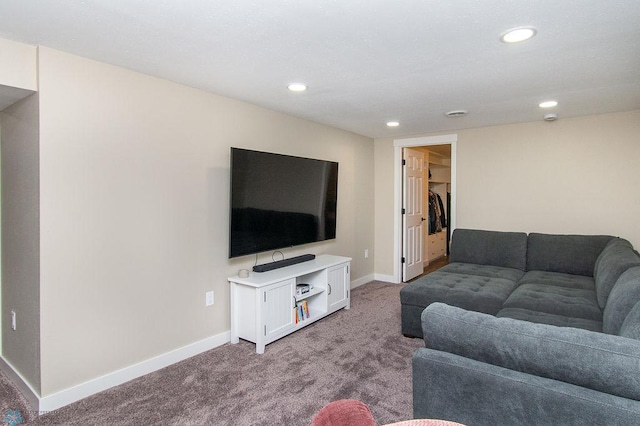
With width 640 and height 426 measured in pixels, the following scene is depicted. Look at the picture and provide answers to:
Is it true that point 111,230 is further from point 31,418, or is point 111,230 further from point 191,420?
point 191,420

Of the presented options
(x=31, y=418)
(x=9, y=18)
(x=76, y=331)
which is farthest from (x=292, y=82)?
(x=31, y=418)

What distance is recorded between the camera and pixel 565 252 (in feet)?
12.3

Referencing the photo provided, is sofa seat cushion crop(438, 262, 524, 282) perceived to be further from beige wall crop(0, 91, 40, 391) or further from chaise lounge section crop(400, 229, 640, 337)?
beige wall crop(0, 91, 40, 391)

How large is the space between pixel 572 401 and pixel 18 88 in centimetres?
305

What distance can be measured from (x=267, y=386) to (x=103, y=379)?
1.10m

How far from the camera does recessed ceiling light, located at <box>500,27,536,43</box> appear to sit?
1899mm

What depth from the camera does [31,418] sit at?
213 cm

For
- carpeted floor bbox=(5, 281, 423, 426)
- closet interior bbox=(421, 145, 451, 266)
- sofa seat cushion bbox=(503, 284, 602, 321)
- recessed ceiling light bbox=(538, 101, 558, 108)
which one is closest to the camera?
carpeted floor bbox=(5, 281, 423, 426)

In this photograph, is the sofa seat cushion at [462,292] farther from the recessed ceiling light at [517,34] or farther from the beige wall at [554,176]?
the recessed ceiling light at [517,34]

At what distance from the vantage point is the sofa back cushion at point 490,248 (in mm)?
3998

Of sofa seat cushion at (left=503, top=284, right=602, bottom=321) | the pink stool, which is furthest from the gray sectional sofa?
the pink stool

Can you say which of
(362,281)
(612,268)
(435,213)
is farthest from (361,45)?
(435,213)

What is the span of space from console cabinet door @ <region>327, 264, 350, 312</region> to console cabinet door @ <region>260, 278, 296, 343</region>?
0.62 m

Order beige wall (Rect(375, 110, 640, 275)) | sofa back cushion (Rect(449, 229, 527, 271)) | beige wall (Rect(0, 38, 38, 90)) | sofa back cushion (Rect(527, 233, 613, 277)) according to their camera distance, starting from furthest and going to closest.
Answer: sofa back cushion (Rect(449, 229, 527, 271)) < beige wall (Rect(375, 110, 640, 275)) < sofa back cushion (Rect(527, 233, 613, 277)) < beige wall (Rect(0, 38, 38, 90))
